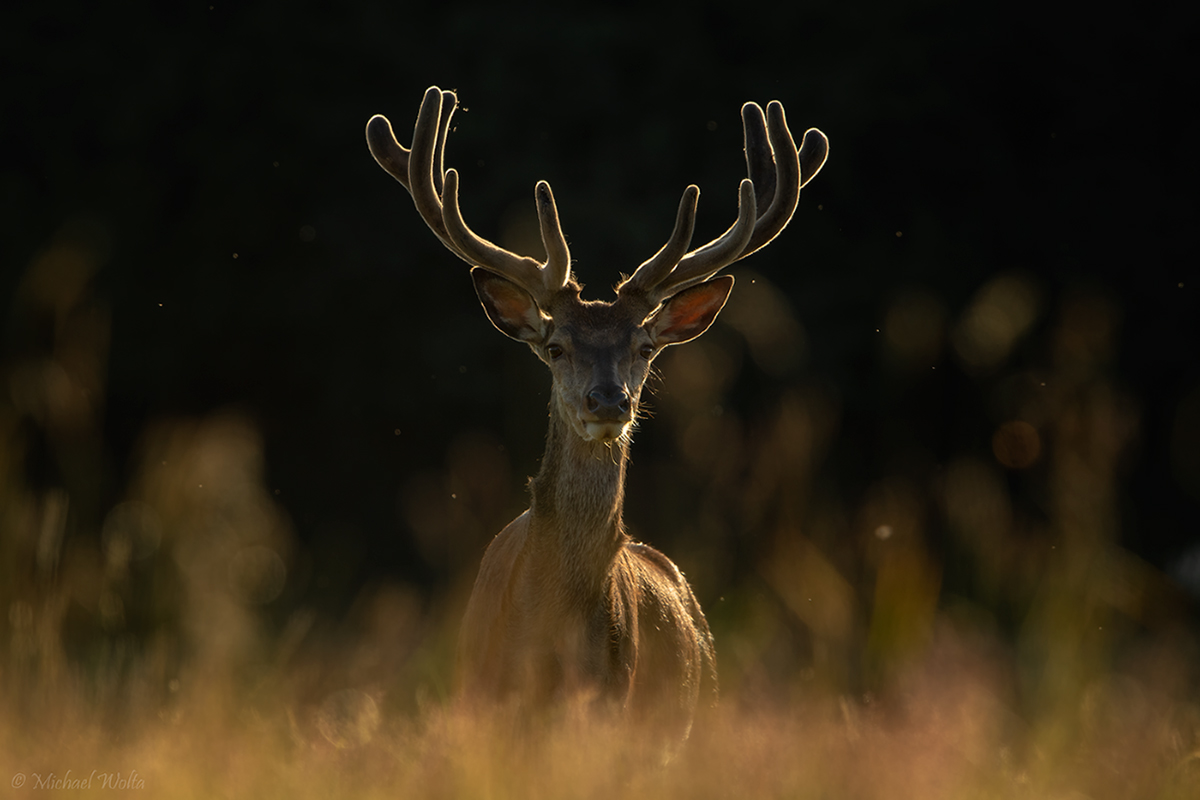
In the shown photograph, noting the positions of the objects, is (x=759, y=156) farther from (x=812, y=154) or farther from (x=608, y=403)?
(x=608, y=403)

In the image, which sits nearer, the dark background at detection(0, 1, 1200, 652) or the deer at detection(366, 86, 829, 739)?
the deer at detection(366, 86, 829, 739)

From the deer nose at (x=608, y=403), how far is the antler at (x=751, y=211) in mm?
658

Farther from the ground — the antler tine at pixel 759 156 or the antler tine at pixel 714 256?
the antler tine at pixel 759 156

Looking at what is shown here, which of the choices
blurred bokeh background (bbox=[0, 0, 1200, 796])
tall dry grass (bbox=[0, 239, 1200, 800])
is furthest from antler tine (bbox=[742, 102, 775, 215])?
blurred bokeh background (bbox=[0, 0, 1200, 796])

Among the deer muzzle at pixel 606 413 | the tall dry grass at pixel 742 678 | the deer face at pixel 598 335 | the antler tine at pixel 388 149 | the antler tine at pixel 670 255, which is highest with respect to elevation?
the antler tine at pixel 388 149

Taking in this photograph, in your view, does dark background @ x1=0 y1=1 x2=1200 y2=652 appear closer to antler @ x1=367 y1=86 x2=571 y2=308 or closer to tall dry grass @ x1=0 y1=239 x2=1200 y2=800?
antler @ x1=367 y1=86 x2=571 y2=308

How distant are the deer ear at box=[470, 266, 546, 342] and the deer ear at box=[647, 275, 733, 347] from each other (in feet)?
1.46

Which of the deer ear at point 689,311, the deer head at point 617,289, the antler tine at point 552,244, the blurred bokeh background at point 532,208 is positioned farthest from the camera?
the blurred bokeh background at point 532,208

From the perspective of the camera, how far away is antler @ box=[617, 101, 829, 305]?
15.4ft

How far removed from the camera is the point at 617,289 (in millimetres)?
4801

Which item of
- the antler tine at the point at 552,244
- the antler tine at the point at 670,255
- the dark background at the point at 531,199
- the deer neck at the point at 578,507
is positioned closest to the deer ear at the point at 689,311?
the antler tine at the point at 670,255

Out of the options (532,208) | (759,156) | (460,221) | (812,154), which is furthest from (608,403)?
(532,208)

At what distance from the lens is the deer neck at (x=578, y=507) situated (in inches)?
163

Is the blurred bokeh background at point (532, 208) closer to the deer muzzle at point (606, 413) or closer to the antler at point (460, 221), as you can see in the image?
the antler at point (460, 221)
